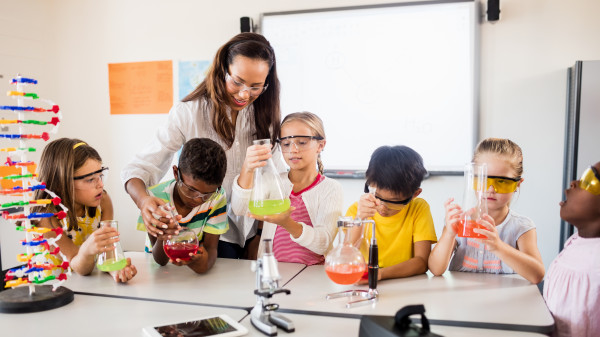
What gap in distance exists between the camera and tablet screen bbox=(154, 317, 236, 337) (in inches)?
45.6

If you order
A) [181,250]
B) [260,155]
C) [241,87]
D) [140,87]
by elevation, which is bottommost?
[181,250]

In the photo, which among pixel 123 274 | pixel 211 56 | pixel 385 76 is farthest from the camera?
pixel 211 56

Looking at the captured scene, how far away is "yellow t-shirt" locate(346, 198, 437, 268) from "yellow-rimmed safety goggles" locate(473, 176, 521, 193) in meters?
0.26

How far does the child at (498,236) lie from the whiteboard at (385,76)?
1.60m

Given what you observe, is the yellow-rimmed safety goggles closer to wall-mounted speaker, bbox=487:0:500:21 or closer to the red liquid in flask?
the red liquid in flask

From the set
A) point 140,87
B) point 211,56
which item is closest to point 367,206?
point 211,56

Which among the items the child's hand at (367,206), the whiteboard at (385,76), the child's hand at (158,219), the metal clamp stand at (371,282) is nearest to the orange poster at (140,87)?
the whiteboard at (385,76)

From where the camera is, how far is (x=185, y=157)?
70.0 inches

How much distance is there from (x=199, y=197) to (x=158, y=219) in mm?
225

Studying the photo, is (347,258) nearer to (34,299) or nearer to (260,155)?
(260,155)

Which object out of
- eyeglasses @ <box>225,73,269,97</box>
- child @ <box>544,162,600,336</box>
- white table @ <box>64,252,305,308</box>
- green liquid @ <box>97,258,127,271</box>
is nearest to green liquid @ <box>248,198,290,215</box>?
white table @ <box>64,252,305,308</box>

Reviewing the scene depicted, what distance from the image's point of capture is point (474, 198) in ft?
4.77

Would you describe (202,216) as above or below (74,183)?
below

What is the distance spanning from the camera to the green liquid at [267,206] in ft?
5.05
